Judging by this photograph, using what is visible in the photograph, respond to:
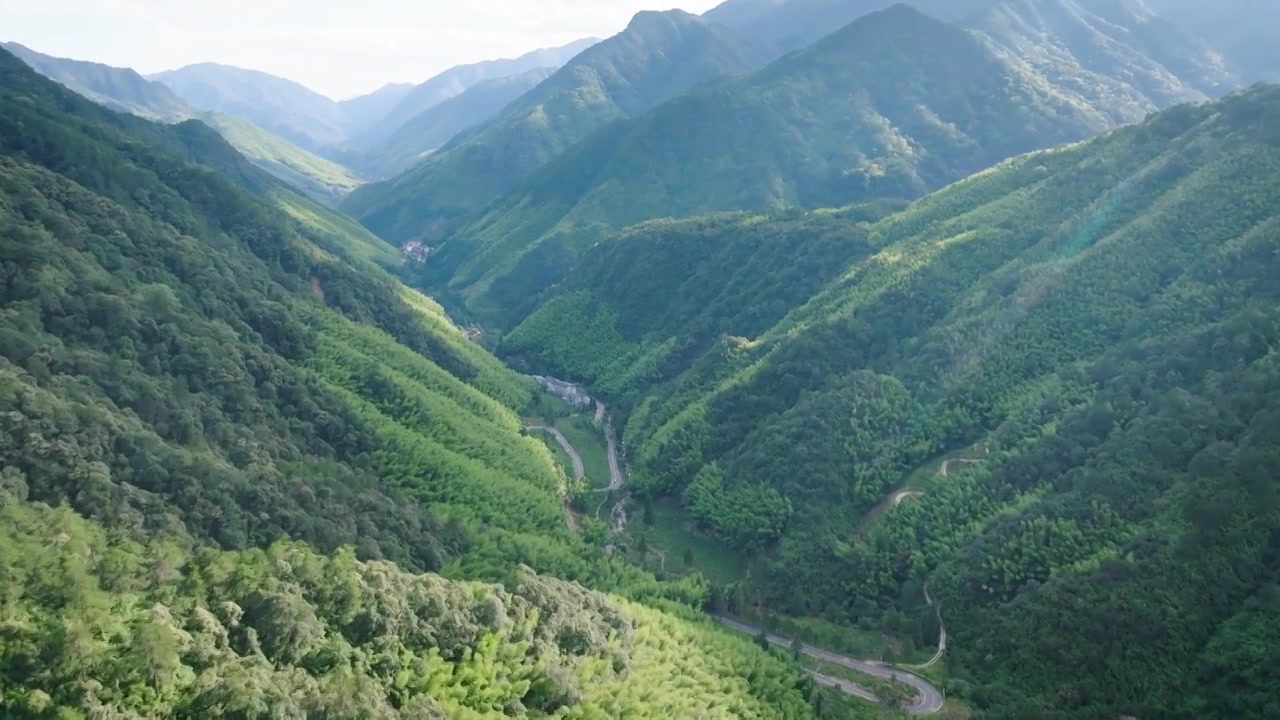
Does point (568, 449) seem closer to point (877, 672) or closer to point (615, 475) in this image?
point (615, 475)

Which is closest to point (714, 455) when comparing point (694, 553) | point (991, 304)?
point (694, 553)

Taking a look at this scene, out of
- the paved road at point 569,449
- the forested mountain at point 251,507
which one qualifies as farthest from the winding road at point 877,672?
the paved road at point 569,449

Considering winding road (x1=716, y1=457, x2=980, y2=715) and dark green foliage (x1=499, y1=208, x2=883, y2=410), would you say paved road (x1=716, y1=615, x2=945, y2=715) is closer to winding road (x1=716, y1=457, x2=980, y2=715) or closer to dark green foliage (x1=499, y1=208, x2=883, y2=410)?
winding road (x1=716, y1=457, x2=980, y2=715)

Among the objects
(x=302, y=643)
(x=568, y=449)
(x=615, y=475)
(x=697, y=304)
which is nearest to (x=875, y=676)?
(x=302, y=643)

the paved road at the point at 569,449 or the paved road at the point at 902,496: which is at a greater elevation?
the paved road at the point at 902,496

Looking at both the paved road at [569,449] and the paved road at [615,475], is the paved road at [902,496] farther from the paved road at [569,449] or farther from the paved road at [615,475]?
the paved road at [569,449]

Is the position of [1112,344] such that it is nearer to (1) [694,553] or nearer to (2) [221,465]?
(1) [694,553]
